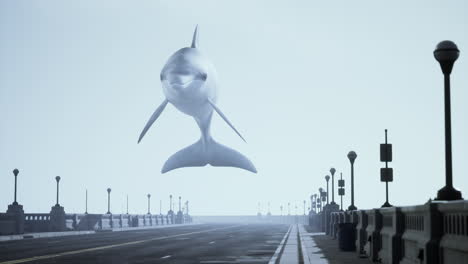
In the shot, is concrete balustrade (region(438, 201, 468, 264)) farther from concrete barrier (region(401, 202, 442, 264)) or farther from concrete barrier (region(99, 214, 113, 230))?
concrete barrier (region(99, 214, 113, 230))

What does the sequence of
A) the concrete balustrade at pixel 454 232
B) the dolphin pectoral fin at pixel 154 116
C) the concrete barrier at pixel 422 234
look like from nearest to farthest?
the concrete balustrade at pixel 454 232 → the concrete barrier at pixel 422 234 → the dolphin pectoral fin at pixel 154 116

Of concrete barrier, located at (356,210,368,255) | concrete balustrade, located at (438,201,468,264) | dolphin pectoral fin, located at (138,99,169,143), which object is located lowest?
concrete barrier, located at (356,210,368,255)

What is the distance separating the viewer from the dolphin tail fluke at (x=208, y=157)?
128m

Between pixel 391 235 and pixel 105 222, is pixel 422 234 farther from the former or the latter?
pixel 105 222

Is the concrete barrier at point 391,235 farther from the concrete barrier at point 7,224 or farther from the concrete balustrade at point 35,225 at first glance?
the concrete balustrade at point 35,225

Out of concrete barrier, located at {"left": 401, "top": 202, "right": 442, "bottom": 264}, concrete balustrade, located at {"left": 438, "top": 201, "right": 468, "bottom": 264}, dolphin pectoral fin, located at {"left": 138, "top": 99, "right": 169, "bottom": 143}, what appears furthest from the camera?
dolphin pectoral fin, located at {"left": 138, "top": 99, "right": 169, "bottom": 143}

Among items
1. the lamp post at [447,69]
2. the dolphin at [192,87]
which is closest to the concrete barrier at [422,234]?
the lamp post at [447,69]

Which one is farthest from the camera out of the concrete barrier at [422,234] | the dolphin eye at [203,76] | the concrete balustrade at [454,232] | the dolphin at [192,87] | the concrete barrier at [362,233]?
the dolphin eye at [203,76]

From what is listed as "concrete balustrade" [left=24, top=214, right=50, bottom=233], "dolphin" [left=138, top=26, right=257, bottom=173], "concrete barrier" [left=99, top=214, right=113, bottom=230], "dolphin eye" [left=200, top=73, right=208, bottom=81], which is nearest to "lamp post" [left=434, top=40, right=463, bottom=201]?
"concrete balustrade" [left=24, top=214, right=50, bottom=233]

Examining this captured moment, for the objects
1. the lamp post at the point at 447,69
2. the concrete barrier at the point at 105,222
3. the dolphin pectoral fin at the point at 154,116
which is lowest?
the concrete barrier at the point at 105,222

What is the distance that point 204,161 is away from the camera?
12900 cm

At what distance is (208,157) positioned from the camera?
128 meters

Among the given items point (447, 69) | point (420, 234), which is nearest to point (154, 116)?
point (447, 69)

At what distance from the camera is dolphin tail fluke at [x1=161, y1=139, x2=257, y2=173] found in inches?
5041
